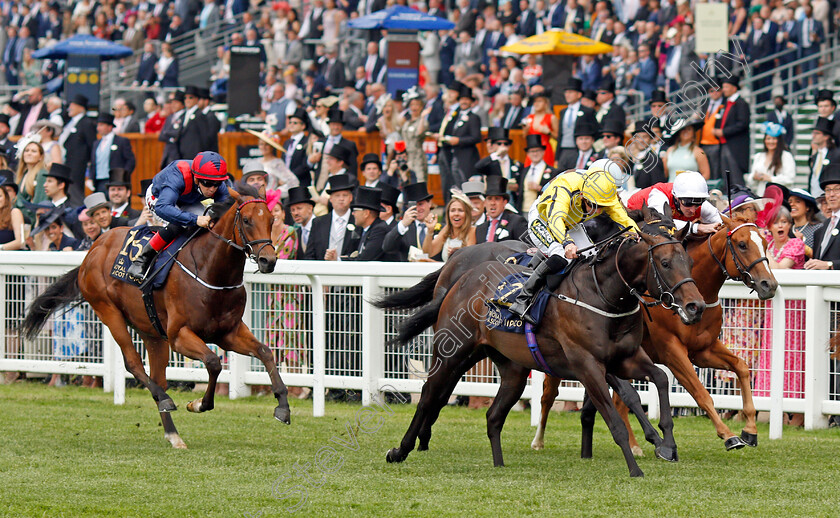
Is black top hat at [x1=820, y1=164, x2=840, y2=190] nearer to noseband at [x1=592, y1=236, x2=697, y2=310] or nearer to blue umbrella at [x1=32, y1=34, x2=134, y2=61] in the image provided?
noseband at [x1=592, y1=236, x2=697, y2=310]

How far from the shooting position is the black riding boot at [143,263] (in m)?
8.56

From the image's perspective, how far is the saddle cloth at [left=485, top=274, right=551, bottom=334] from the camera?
7258 mm

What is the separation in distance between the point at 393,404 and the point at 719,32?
20.2 ft

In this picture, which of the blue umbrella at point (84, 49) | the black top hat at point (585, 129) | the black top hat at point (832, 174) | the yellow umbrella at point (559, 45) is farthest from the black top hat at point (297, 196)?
the blue umbrella at point (84, 49)

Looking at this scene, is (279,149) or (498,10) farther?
(498,10)

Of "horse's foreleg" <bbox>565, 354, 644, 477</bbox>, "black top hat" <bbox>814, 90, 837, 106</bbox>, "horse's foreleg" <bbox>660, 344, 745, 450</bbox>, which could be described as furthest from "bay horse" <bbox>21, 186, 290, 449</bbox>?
"black top hat" <bbox>814, 90, 837, 106</bbox>

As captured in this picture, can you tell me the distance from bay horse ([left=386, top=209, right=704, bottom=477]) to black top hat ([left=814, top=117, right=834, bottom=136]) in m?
5.55

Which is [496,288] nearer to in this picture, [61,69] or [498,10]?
[498,10]

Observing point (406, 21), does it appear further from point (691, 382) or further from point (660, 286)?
point (660, 286)

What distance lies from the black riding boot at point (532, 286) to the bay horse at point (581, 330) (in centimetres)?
10

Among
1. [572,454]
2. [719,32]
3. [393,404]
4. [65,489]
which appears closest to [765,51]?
[719,32]

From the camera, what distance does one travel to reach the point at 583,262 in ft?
23.6

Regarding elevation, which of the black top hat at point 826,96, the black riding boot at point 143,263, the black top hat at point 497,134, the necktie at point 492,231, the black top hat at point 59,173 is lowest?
the black riding boot at point 143,263

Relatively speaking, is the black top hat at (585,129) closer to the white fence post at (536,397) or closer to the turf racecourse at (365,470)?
the turf racecourse at (365,470)
